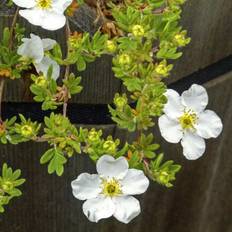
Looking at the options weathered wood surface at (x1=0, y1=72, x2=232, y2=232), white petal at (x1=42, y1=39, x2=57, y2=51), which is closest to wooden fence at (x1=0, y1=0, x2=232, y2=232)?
weathered wood surface at (x1=0, y1=72, x2=232, y2=232)

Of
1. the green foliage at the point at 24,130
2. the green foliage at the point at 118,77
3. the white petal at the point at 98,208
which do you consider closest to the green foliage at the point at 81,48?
the green foliage at the point at 118,77

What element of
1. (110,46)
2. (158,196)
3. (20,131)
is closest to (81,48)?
(110,46)

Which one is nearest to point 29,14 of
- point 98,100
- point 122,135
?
point 98,100

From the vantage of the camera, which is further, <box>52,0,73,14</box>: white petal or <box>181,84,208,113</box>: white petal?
<box>181,84,208,113</box>: white petal

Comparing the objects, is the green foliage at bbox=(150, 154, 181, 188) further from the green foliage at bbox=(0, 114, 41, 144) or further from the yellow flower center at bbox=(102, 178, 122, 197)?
the green foliage at bbox=(0, 114, 41, 144)

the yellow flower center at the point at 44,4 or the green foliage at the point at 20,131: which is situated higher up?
the yellow flower center at the point at 44,4

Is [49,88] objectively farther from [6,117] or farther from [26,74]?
[6,117]

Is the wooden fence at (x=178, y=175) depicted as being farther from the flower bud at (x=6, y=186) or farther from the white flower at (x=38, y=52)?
the flower bud at (x=6, y=186)
